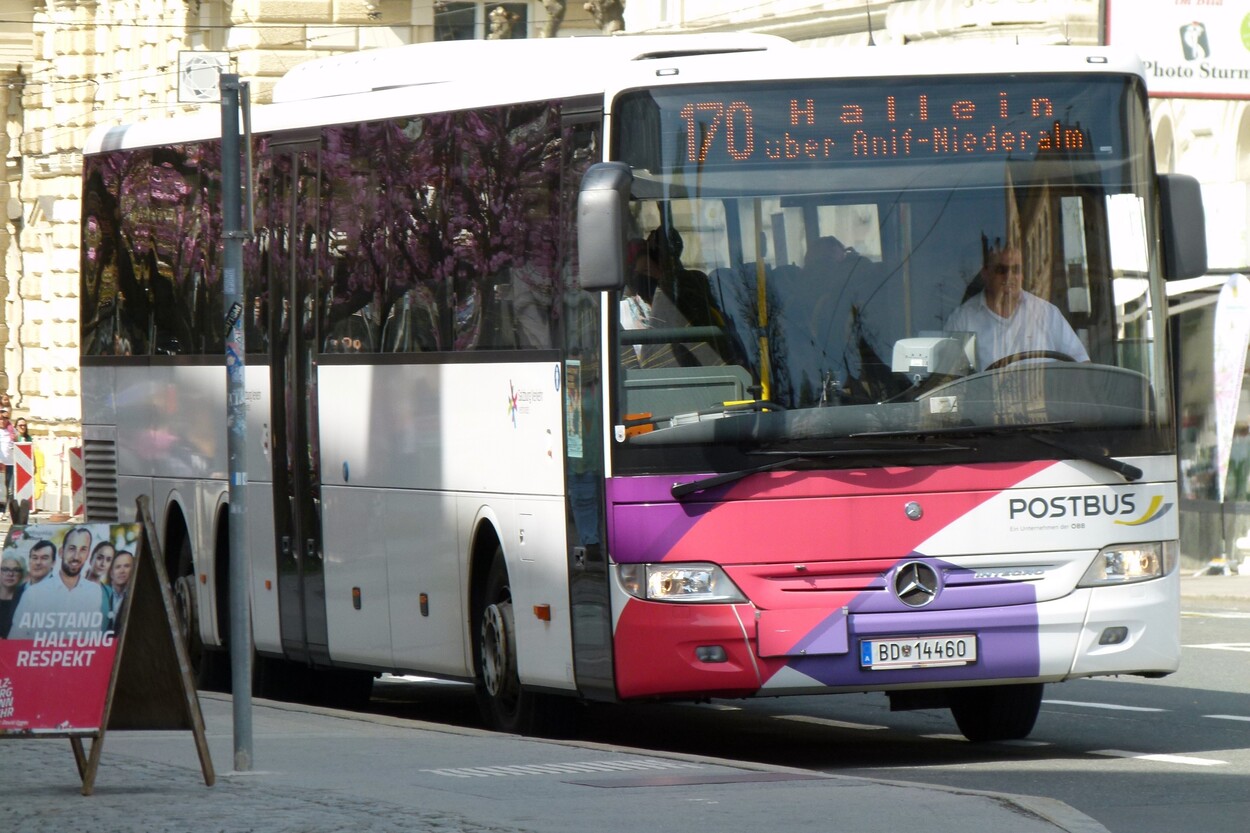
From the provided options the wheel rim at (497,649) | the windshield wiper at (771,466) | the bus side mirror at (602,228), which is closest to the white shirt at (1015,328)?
the windshield wiper at (771,466)

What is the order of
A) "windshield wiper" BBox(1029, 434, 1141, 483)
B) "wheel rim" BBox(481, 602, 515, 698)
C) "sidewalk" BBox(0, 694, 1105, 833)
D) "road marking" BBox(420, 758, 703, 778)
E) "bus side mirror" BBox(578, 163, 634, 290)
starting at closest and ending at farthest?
"sidewalk" BBox(0, 694, 1105, 833)
"road marking" BBox(420, 758, 703, 778)
"bus side mirror" BBox(578, 163, 634, 290)
"windshield wiper" BBox(1029, 434, 1141, 483)
"wheel rim" BBox(481, 602, 515, 698)

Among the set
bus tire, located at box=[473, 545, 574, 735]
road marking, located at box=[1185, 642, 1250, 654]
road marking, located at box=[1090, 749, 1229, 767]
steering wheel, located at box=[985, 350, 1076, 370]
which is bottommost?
road marking, located at box=[1090, 749, 1229, 767]

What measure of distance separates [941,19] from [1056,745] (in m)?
17.1

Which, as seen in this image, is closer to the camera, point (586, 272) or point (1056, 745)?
point (586, 272)

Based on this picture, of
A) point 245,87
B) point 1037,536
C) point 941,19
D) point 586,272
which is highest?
point 941,19

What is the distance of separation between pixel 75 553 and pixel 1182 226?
16.2ft

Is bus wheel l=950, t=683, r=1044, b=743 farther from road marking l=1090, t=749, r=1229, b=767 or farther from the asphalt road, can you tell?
road marking l=1090, t=749, r=1229, b=767

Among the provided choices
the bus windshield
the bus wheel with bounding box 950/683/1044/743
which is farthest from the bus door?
the bus windshield

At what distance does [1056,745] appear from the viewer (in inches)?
526

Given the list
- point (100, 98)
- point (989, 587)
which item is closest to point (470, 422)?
point (989, 587)

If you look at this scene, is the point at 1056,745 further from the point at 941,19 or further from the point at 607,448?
the point at 941,19

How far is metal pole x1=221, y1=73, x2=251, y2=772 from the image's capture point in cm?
1152

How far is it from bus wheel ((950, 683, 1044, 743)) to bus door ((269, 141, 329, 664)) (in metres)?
3.74

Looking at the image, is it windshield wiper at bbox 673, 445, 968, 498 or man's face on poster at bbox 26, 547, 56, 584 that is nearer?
man's face on poster at bbox 26, 547, 56, 584
